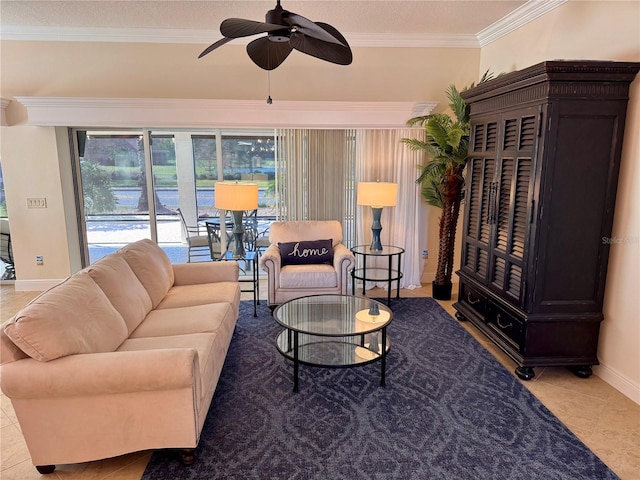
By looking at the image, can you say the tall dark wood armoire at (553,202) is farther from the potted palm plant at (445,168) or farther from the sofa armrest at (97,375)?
the sofa armrest at (97,375)

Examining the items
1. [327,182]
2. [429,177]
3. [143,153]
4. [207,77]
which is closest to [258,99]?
[207,77]

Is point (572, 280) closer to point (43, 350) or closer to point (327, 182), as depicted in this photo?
point (327, 182)

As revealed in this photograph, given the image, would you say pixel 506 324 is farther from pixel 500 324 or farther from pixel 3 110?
pixel 3 110

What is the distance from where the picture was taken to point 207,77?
4.82 metres

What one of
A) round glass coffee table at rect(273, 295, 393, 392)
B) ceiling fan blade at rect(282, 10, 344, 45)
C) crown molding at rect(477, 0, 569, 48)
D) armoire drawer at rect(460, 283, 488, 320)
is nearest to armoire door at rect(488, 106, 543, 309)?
armoire drawer at rect(460, 283, 488, 320)

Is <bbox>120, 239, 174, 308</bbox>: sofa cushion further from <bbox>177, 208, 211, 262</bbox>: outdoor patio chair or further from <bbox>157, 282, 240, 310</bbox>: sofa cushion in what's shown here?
<bbox>177, 208, 211, 262</bbox>: outdoor patio chair

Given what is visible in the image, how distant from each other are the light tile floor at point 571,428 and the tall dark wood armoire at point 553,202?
154 mm

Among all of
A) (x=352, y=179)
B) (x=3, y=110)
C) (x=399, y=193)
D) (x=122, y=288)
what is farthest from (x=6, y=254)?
(x=399, y=193)

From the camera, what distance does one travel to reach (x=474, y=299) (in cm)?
391

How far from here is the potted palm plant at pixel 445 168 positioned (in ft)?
14.0

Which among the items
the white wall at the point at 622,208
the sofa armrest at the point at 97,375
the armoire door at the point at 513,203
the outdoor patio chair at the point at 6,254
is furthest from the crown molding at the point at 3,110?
the white wall at the point at 622,208

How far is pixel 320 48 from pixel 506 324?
2.58m

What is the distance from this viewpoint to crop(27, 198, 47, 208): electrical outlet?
16.3 feet

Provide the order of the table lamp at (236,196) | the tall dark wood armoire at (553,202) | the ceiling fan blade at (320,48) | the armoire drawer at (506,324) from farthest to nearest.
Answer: the table lamp at (236,196), the armoire drawer at (506,324), the tall dark wood armoire at (553,202), the ceiling fan blade at (320,48)
